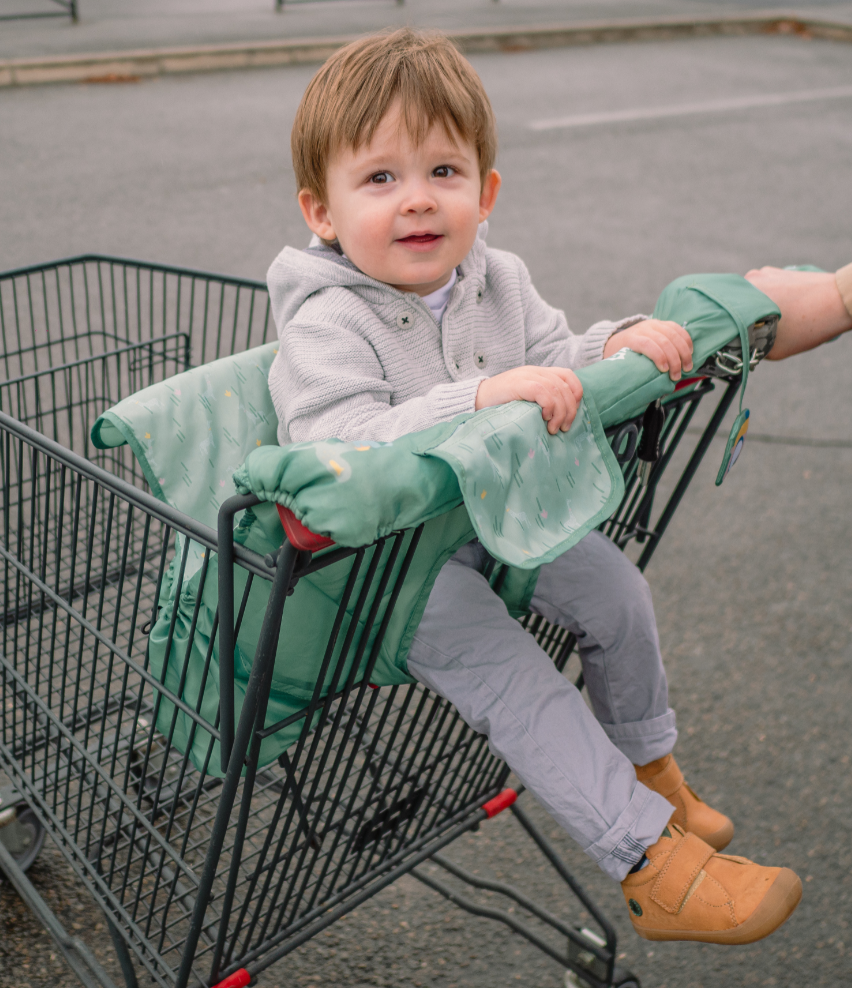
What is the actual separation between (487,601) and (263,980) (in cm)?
100

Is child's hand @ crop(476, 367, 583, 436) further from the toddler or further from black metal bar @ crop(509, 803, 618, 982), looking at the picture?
black metal bar @ crop(509, 803, 618, 982)

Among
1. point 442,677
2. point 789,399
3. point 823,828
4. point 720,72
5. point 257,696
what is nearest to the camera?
point 257,696

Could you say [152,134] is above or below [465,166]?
below

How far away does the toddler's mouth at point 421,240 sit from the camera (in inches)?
70.9

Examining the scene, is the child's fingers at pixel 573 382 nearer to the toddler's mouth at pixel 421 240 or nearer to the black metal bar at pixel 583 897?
the toddler's mouth at pixel 421 240

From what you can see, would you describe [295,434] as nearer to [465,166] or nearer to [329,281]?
[329,281]

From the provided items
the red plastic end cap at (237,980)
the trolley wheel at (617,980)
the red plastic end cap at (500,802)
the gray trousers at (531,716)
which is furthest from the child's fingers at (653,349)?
the trolley wheel at (617,980)

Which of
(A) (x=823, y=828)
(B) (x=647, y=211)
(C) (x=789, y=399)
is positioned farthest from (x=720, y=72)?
(A) (x=823, y=828)

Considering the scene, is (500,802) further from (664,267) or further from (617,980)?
(664,267)

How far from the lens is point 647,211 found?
21.3 feet

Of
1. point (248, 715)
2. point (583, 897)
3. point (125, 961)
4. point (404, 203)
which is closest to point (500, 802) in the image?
point (583, 897)


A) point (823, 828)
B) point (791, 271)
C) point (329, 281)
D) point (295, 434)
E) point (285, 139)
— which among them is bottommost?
point (823, 828)

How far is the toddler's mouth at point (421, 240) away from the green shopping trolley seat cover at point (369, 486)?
1.21 ft

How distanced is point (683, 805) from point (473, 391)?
2.92 feet
